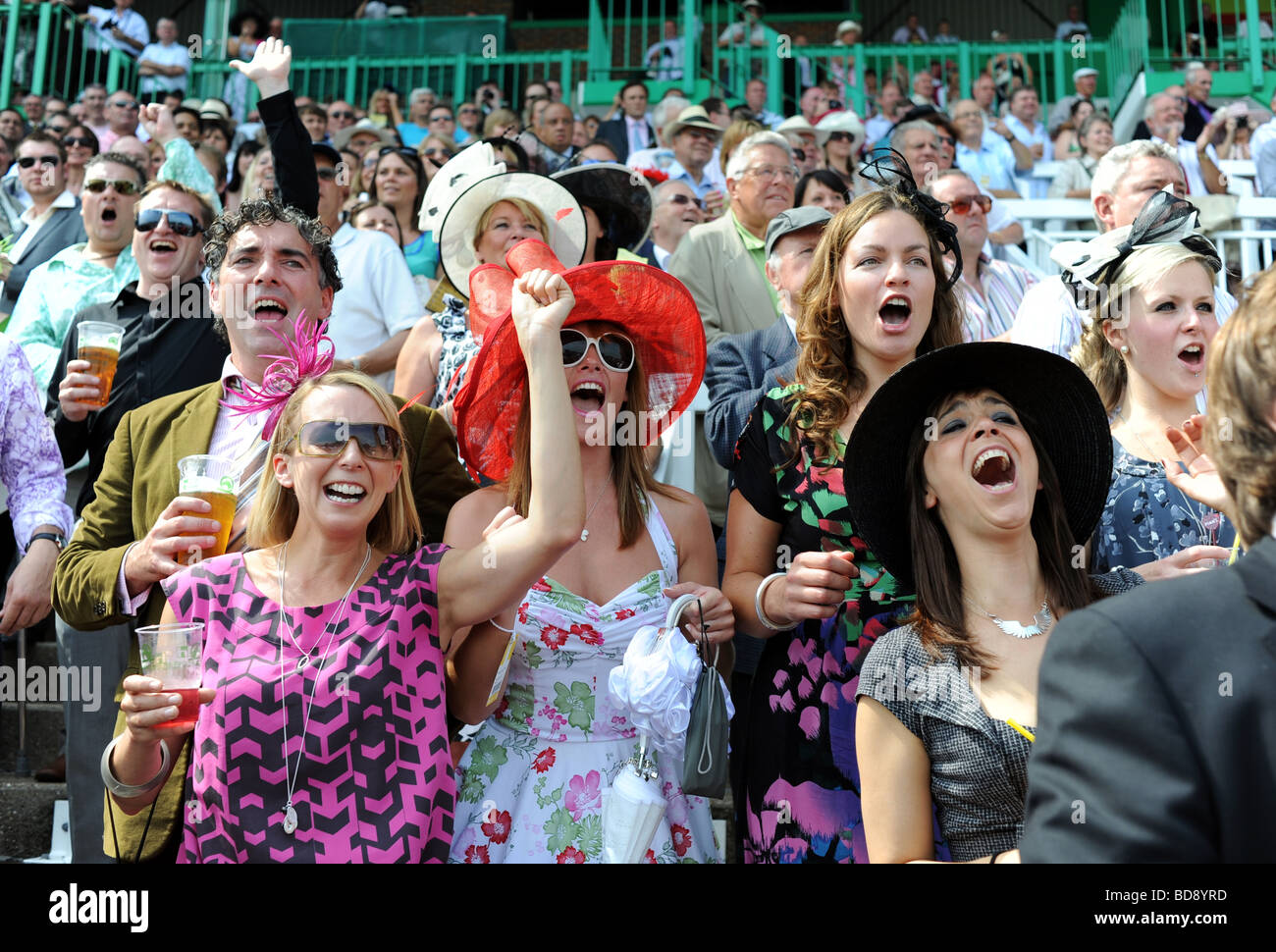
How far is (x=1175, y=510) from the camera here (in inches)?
128

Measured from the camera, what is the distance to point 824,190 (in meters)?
5.87

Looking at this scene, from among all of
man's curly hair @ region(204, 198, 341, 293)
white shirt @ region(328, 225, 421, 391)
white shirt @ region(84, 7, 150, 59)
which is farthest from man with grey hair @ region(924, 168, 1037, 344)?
white shirt @ region(84, 7, 150, 59)

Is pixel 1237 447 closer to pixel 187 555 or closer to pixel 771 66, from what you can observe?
pixel 187 555

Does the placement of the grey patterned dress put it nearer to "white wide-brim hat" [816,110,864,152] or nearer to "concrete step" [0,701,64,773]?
"concrete step" [0,701,64,773]

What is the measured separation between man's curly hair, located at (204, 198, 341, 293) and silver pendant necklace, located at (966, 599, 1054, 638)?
2282 mm

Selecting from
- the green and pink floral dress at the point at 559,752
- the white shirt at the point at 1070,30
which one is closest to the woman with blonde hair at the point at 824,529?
the green and pink floral dress at the point at 559,752

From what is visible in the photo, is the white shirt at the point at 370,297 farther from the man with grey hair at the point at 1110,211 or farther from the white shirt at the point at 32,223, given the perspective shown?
the man with grey hair at the point at 1110,211

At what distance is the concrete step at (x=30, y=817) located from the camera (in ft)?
14.2

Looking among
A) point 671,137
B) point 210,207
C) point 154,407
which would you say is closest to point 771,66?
point 671,137

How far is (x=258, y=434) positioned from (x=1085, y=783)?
255cm

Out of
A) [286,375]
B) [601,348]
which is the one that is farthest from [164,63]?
[601,348]

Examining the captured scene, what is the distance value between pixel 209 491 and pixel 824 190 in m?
3.69

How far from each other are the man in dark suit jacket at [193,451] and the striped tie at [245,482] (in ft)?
0.08

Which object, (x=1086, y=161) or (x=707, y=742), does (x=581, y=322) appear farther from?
(x=1086, y=161)
